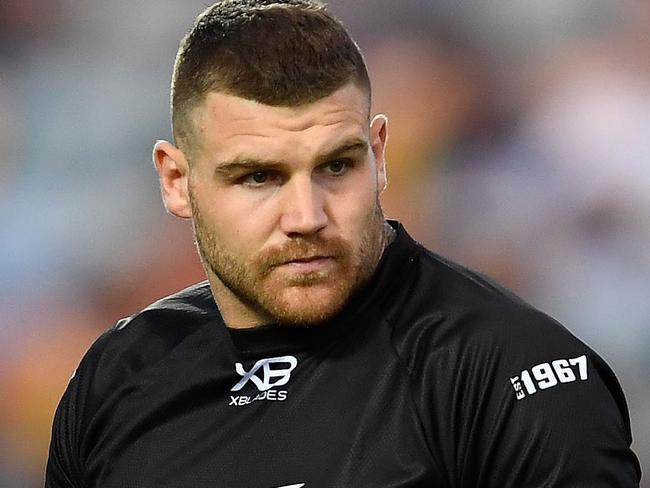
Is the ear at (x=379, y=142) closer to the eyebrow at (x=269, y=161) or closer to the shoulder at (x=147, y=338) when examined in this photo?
the eyebrow at (x=269, y=161)

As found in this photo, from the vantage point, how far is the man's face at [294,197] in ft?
5.21

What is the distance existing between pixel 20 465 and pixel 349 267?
2.01 metres

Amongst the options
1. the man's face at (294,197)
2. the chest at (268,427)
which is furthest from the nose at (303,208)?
the chest at (268,427)

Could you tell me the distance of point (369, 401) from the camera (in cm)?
162

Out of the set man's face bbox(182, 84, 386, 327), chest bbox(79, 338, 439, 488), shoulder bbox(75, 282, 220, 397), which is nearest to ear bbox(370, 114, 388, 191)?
man's face bbox(182, 84, 386, 327)

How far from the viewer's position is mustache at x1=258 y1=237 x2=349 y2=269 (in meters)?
1.58

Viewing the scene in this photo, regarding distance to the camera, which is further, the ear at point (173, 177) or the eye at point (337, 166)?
the ear at point (173, 177)

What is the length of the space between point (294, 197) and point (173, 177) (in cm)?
30

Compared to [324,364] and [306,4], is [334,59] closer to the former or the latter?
[306,4]

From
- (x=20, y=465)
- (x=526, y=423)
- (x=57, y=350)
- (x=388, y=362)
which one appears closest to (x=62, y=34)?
(x=57, y=350)

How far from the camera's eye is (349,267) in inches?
63.7

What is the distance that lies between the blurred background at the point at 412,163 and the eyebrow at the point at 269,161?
1839 millimetres

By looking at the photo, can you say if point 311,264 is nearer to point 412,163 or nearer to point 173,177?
point 173,177

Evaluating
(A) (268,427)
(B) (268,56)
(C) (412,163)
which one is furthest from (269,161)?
(C) (412,163)
